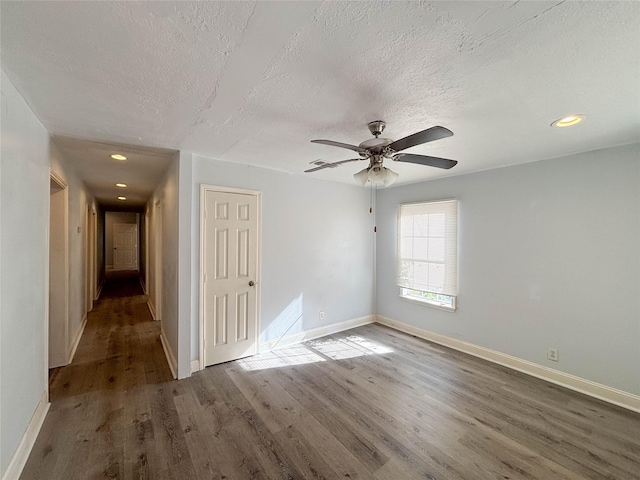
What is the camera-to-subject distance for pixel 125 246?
1016cm

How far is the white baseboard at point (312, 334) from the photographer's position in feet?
11.7

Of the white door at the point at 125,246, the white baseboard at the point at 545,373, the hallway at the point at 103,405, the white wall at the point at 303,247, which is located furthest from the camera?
the white door at the point at 125,246

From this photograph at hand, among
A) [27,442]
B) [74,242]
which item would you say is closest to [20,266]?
[27,442]

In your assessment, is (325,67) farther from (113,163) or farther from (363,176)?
(113,163)

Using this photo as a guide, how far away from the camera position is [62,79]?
1.50 m

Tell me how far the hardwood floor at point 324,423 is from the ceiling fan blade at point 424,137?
2119 millimetres

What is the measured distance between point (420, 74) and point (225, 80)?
1.10 m

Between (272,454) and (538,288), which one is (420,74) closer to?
(272,454)

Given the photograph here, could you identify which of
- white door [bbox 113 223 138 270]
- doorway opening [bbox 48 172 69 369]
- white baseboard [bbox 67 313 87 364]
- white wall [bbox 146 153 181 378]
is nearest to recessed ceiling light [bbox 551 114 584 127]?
white wall [bbox 146 153 181 378]

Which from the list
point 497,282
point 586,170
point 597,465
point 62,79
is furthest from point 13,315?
point 586,170

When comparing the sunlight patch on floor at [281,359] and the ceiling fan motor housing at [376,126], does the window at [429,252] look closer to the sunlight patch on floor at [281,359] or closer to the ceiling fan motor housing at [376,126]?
the sunlight patch on floor at [281,359]

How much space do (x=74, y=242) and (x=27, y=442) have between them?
8.46ft

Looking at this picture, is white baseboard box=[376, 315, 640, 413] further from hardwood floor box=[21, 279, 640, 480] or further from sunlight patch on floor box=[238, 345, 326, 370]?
sunlight patch on floor box=[238, 345, 326, 370]

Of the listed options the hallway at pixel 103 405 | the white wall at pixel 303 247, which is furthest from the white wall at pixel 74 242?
the white wall at pixel 303 247
